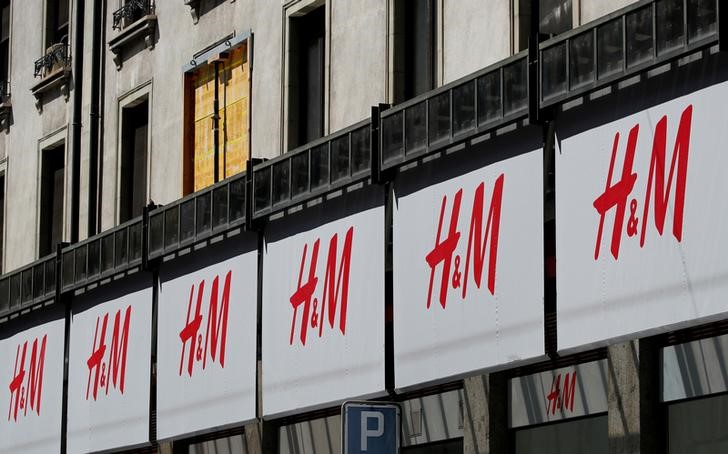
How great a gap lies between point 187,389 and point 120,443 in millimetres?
2707

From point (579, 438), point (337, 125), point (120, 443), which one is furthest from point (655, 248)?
point (120, 443)

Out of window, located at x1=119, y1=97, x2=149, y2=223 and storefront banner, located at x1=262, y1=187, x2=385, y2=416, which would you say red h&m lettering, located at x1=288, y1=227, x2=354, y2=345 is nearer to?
storefront banner, located at x1=262, y1=187, x2=385, y2=416

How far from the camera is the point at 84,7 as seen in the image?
36812 mm

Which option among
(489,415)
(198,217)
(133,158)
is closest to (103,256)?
(133,158)

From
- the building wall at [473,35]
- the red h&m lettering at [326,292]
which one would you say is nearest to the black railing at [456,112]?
the building wall at [473,35]

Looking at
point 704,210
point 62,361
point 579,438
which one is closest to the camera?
point 704,210

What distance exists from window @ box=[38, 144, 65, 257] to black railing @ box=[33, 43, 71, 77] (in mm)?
1536

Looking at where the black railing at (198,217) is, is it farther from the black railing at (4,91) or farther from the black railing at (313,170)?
the black railing at (4,91)

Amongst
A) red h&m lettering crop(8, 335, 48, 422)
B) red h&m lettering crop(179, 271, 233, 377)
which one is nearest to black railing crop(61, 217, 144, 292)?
red h&m lettering crop(8, 335, 48, 422)

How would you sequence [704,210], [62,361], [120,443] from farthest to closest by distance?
[62,361]
[120,443]
[704,210]

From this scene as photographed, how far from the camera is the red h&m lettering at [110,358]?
3038 cm

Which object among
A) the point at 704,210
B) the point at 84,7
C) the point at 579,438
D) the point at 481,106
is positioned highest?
the point at 84,7

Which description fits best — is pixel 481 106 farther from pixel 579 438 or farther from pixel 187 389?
pixel 187 389

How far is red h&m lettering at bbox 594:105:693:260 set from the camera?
59.8ft
